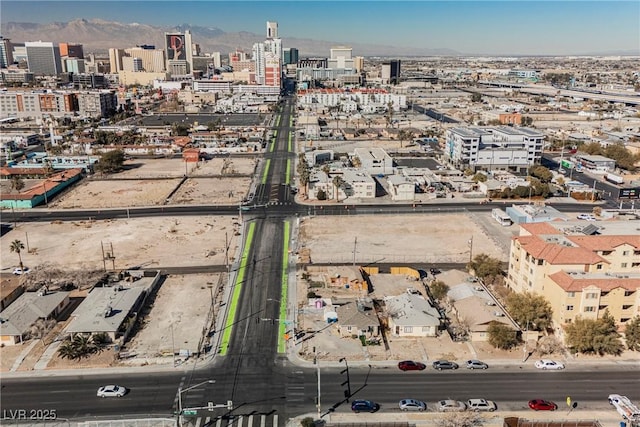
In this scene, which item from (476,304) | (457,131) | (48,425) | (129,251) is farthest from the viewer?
(457,131)

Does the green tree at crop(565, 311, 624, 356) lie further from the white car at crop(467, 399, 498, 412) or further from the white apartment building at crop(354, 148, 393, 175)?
the white apartment building at crop(354, 148, 393, 175)

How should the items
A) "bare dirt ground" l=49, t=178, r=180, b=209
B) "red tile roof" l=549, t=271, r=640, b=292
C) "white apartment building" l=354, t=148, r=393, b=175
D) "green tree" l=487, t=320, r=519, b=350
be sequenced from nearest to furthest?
"green tree" l=487, t=320, r=519, b=350, "red tile roof" l=549, t=271, r=640, b=292, "bare dirt ground" l=49, t=178, r=180, b=209, "white apartment building" l=354, t=148, r=393, b=175

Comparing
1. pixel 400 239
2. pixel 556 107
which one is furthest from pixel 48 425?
pixel 556 107

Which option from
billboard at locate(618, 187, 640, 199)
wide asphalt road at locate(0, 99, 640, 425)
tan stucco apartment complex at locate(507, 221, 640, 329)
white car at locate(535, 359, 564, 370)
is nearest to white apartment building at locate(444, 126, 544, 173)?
billboard at locate(618, 187, 640, 199)

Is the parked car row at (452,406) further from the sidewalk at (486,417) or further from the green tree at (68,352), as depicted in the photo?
the green tree at (68,352)

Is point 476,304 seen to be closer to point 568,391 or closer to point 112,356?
point 568,391
